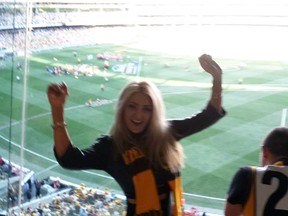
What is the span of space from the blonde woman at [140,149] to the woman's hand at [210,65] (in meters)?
0.13

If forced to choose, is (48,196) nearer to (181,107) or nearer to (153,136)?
(153,136)

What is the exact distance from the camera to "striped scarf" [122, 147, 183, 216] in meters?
1.21

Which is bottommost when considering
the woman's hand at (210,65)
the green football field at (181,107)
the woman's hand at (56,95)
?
the green football field at (181,107)

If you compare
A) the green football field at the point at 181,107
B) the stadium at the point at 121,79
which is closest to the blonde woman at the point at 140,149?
the stadium at the point at 121,79

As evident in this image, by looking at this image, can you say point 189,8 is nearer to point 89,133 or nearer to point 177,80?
point 89,133

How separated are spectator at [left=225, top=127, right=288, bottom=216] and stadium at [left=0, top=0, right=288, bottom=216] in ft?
1.50

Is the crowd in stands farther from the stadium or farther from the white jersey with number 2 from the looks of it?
the white jersey with number 2

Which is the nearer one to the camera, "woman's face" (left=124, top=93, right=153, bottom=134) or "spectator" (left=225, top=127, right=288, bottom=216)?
"spectator" (left=225, top=127, right=288, bottom=216)

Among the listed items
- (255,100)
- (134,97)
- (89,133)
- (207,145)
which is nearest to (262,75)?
(255,100)

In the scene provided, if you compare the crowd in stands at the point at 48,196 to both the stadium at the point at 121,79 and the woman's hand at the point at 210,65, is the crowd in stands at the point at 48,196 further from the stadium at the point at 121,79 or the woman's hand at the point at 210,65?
the woman's hand at the point at 210,65

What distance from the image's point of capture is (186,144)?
24.2ft

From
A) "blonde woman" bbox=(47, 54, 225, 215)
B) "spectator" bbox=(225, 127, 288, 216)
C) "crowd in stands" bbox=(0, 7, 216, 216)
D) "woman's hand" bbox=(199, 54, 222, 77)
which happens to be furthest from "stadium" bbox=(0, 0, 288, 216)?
"spectator" bbox=(225, 127, 288, 216)

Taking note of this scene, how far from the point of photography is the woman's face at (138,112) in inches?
49.9

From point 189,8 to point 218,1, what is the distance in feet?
2.05
